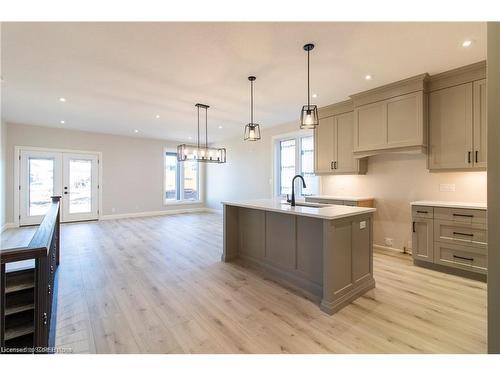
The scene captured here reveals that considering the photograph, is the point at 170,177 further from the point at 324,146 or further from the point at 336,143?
the point at 336,143

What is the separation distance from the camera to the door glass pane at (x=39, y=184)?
263 inches

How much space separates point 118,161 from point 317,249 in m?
7.48

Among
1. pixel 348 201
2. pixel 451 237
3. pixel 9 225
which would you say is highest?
pixel 348 201

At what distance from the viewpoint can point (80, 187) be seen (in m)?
7.42

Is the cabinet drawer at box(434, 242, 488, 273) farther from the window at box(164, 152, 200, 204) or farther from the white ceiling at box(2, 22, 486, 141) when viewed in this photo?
the window at box(164, 152, 200, 204)

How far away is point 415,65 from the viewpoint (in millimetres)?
3170

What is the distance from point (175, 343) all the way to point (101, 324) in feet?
2.59

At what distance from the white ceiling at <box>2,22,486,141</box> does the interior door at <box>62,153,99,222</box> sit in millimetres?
2424

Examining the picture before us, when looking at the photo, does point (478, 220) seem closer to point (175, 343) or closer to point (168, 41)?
point (175, 343)

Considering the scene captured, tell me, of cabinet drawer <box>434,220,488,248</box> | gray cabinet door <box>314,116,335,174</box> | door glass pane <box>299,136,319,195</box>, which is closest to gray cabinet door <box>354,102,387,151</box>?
gray cabinet door <box>314,116,335,174</box>

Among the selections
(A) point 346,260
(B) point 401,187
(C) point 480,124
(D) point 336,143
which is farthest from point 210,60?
(B) point 401,187

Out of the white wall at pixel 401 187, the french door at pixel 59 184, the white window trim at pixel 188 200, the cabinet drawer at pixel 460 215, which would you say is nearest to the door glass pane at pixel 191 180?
the white window trim at pixel 188 200

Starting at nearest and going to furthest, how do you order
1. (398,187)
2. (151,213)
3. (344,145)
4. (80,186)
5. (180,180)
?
(398,187) < (344,145) < (80,186) < (151,213) < (180,180)
